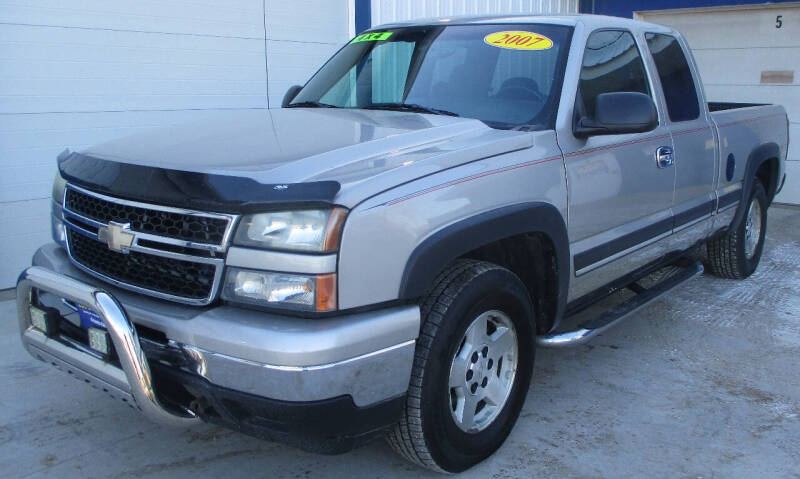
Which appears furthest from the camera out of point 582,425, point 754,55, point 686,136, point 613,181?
point 754,55

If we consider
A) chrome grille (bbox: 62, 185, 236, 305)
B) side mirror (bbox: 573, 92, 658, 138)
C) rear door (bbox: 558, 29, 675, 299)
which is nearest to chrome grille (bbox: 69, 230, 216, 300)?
chrome grille (bbox: 62, 185, 236, 305)

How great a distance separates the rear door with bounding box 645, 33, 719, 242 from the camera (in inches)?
172

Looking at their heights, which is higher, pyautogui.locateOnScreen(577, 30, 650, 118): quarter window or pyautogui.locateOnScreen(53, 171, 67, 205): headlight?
pyautogui.locateOnScreen(577, 30, 650, 118): quarter window

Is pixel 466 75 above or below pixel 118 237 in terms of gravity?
above

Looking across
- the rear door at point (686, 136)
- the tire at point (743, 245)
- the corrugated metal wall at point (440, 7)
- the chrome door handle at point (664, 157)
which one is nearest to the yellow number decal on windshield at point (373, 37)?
the rear door at point (686, 136)

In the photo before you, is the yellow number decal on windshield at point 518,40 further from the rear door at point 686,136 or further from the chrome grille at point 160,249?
the chrome grille at point 160,249

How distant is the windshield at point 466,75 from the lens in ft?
11.6

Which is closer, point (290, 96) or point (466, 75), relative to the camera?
point (466, 75)

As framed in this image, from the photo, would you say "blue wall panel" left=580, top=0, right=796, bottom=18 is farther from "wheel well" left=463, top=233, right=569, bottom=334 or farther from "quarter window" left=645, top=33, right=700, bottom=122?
"wheel well" left=463, top=233, right=569, bottom=334

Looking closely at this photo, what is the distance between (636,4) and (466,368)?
8.74 m

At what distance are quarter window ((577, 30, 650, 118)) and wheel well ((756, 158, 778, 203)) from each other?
2296 millimetres

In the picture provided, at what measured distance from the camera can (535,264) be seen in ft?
11.2

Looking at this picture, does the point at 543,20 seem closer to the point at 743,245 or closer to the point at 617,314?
the point at 617,314

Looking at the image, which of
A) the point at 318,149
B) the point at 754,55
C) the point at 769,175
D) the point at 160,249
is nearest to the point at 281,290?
the point at 160,249
